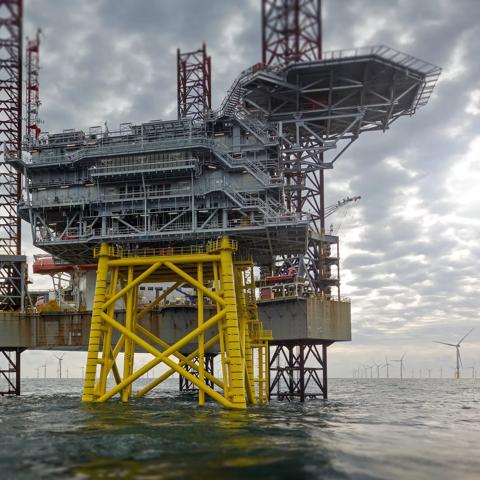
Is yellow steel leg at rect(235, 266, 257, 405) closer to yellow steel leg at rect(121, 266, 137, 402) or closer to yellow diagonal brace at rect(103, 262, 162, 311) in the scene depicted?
yellow diagonal brace at rect(103, 262, 162, 311)

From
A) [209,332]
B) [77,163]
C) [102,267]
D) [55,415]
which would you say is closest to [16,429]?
[55,415]

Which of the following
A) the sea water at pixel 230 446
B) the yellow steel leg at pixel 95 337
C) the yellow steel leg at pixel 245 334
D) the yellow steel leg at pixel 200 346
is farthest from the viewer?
the yellow steel leg at pixel 245 334

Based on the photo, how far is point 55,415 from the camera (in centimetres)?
3114

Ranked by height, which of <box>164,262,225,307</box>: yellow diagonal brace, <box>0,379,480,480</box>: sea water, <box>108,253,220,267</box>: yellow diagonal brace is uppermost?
<box>108,253,220,267</box>: yellow diagonal brace

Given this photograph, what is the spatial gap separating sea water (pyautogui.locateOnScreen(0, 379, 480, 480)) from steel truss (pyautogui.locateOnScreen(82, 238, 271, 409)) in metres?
2.85

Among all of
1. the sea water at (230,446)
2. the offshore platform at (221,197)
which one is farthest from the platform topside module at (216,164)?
the sea water at (230,446)

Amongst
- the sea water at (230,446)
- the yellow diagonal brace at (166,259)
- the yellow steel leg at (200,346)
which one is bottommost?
the sea water at (230,446)

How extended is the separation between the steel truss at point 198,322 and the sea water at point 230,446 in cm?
285

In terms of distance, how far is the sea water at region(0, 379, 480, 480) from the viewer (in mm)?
16797

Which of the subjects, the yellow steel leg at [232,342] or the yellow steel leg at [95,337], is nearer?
the yellow steel leg at [232,342]

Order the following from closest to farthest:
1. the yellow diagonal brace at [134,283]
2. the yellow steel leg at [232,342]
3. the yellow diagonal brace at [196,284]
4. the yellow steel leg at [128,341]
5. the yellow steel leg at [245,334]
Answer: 1. the yellow steel leg at [232,342]
2. the yellow diagonal brace at [196,284]
3. the yellow diagonal brace at [134,283]
4. the yellow steel leg at [128,341]
5. the yellow steel leg at [245,334]

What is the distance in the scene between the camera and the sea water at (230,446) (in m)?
16.8

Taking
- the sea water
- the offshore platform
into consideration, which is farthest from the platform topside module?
the sea water

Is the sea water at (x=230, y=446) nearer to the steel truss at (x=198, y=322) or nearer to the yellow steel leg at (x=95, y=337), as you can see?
the steel truss at (x=198, y=322)
